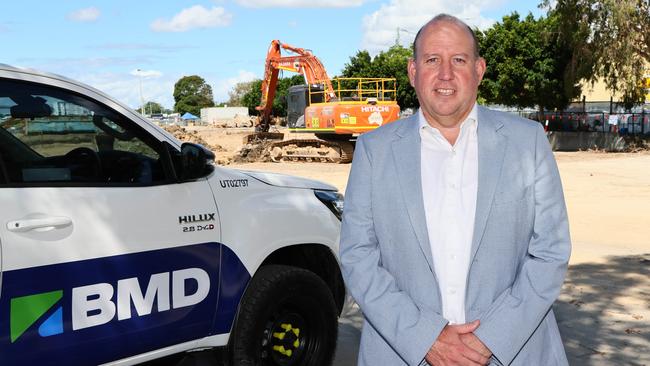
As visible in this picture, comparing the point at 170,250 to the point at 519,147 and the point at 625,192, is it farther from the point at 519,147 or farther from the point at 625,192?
the point at 625,192

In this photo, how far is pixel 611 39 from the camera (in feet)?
99.2

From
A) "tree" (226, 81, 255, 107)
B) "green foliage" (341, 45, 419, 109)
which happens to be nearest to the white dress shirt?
"green foliage" (341, 45, 419, 109)

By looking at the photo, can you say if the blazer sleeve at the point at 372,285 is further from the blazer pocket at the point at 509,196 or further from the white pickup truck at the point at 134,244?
the white pickup truck at the point at 134,244

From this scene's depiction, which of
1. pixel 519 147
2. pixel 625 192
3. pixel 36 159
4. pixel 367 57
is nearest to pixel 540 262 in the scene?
pixel 519 147

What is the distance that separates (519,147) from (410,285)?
0.58 meters

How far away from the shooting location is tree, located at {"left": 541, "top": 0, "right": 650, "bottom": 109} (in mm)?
29594

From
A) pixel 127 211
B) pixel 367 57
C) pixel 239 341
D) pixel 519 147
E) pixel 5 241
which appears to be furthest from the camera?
pixel 367 57

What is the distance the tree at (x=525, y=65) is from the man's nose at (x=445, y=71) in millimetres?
33955

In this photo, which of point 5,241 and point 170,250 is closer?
point 5,241

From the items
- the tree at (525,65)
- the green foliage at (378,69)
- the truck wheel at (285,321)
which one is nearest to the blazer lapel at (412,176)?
the truck wheel at (285,321)

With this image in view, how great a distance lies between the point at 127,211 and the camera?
11.1ft

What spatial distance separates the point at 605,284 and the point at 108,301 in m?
5.54

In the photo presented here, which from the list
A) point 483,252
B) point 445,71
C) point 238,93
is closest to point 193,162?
point 445,71

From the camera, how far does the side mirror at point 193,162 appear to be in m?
3.66
